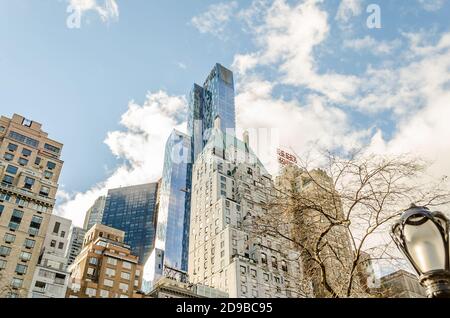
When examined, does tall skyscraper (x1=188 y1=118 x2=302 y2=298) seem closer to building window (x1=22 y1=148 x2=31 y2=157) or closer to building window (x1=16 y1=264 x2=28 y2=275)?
building window (x1=16 y1=264 x2=28 y2=275)

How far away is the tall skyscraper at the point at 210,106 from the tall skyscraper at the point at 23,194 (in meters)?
86.1

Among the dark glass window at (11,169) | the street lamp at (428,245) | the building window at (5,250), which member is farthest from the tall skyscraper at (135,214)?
the street lamp at (428,245)

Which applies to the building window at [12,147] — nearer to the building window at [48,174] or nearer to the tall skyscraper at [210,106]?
the building window at [48,174]

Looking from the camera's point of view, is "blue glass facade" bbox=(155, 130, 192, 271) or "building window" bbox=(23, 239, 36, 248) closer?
"building window" bbox=(23, 239, 36, 248)

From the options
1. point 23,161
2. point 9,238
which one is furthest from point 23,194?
point 23,161

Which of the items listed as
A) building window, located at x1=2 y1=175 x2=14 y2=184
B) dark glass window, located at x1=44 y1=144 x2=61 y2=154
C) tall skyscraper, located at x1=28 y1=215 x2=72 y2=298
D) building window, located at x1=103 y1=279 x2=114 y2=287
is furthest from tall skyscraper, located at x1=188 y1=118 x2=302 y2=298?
building window, located at x1=2 y1=175 x2=14 y2=184

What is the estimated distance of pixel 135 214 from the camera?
187375mm

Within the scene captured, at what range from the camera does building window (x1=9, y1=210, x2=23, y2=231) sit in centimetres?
5963

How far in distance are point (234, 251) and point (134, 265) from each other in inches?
840

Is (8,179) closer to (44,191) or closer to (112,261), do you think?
(44,191)

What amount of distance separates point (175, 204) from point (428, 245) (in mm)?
154118

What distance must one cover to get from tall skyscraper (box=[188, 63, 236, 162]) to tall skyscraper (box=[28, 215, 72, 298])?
292ft

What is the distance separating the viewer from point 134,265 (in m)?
78.9
